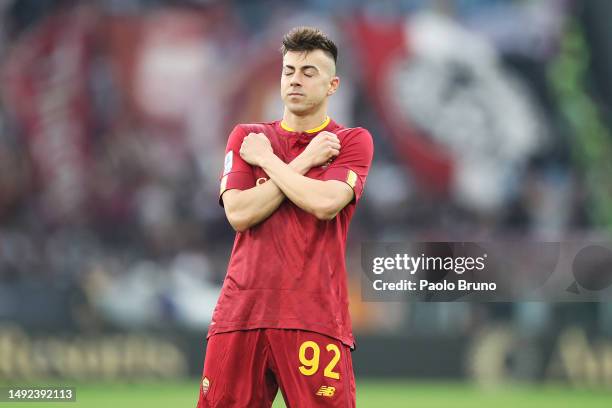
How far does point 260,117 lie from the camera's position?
64.3 feet

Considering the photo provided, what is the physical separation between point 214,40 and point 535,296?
11.2 meters

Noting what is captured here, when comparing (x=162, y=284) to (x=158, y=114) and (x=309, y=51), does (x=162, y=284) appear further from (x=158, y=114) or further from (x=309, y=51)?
(x=309, y=51)

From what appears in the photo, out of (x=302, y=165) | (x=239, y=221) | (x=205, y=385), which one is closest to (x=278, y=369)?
(x=205, y=385)

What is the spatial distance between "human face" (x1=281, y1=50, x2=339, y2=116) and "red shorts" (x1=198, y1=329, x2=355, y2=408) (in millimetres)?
974

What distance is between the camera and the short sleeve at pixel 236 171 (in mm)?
4945

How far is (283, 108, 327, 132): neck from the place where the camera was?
16.4 ft

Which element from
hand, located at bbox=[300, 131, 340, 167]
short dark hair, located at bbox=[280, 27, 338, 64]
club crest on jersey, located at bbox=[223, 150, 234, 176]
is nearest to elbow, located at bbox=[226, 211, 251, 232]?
club crest on jersey, located at bbox=[223, 150, 234, 176]

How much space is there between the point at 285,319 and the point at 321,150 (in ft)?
2.41

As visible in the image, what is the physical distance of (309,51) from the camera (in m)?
4.89

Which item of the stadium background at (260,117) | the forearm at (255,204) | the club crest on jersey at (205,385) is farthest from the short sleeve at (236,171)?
the stadium background at (260,117)

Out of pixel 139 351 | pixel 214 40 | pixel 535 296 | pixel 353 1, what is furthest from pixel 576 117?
pixel 535 296

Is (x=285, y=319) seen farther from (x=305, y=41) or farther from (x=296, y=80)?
(x=305, y=41)

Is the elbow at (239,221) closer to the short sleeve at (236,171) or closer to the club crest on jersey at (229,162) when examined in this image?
the short sleeve at (236,171)

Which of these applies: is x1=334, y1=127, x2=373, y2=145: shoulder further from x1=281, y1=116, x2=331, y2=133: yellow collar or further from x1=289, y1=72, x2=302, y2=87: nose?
x1=289, y1=72, x2=302, y2=87: nose
